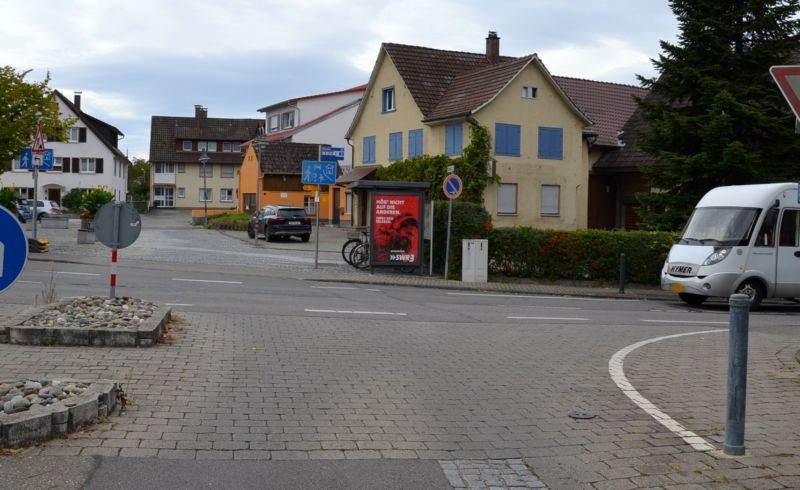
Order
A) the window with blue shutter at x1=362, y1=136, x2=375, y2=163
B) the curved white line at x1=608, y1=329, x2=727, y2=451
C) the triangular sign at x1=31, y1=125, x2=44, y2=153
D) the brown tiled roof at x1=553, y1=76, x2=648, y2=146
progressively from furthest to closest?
the window with blue shutter at x1=362, y1=136, x2=375, y2=163, the brown tiled roof at x1=553, y1=76, x2=648, y2=146, the triangular sign at x1=31, y1=125, x2=44, y2=153, the curved white line at x1=608, y1=329, x2=727, y2=451

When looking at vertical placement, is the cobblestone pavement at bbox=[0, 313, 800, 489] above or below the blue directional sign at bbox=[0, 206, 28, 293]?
below

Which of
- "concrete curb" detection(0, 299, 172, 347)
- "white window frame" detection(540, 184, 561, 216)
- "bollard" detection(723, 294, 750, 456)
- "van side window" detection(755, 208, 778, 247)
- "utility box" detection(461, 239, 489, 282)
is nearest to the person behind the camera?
"bollard" detection(723, 294, 750, 456)

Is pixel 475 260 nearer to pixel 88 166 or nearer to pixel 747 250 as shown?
pixel 747 250

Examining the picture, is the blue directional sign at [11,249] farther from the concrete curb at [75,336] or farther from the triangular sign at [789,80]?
the triangular sign at [789,80]

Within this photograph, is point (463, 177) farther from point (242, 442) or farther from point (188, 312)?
point (242, 442)

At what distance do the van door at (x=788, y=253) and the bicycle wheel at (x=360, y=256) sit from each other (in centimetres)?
1101

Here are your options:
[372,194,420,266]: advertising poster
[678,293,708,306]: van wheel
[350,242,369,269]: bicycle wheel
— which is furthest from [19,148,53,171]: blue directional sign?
[678,293,708,306]: van wheel

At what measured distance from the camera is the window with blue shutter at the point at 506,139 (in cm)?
4050

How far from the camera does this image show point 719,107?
25578 mm

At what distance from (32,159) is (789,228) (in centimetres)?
2083

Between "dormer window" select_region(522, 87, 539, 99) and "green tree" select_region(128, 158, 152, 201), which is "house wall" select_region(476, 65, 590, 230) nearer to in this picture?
"dormer window" select_region(522, 87, 539, 99)

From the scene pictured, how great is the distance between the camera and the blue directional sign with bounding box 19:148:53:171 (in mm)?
25800

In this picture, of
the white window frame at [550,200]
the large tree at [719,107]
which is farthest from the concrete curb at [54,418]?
the white window frame at [550,200]

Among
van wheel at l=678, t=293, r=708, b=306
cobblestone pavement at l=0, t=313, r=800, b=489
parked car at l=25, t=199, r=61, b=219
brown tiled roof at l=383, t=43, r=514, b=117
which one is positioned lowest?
van wheel at l=678, t=293, r=708, b=306
